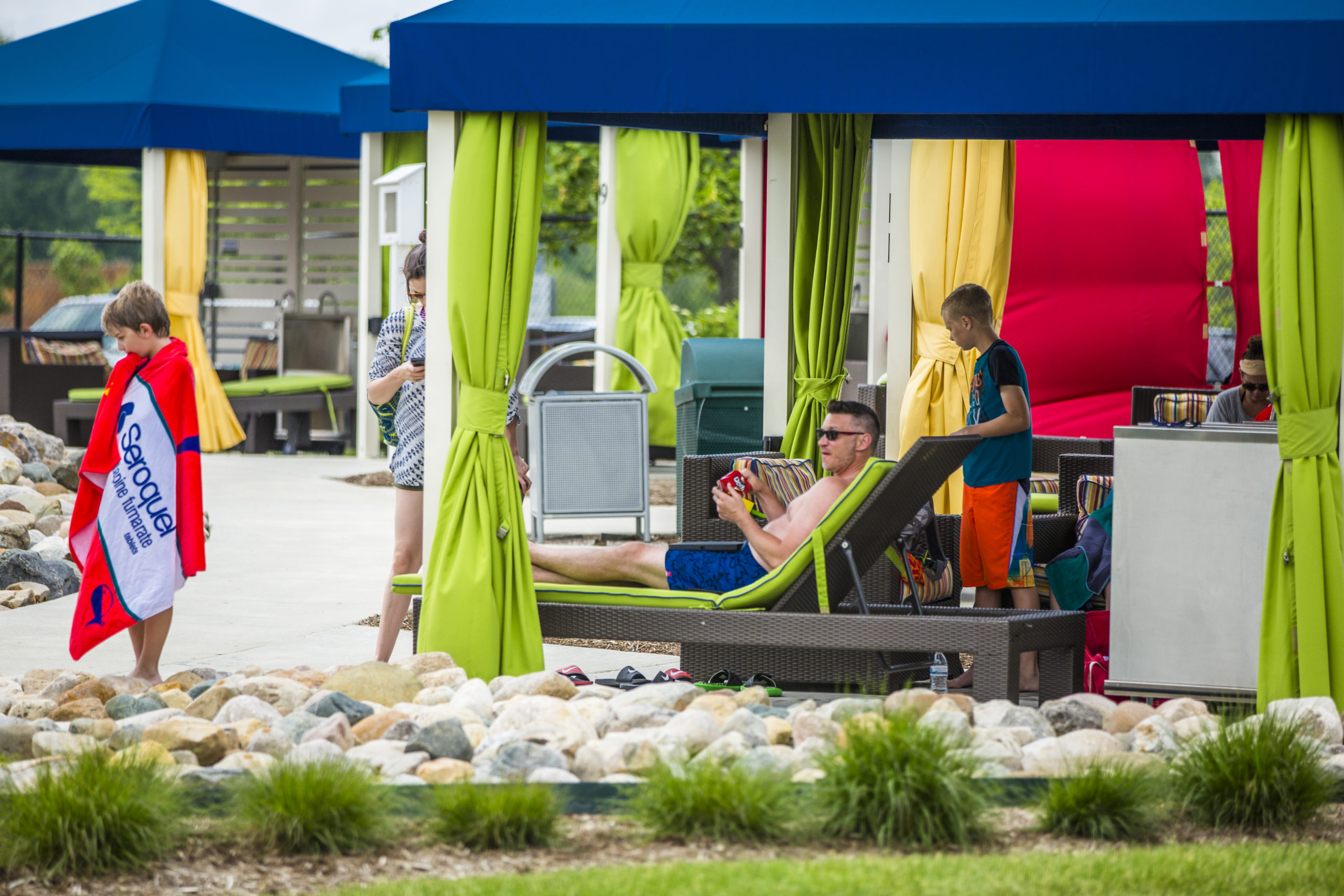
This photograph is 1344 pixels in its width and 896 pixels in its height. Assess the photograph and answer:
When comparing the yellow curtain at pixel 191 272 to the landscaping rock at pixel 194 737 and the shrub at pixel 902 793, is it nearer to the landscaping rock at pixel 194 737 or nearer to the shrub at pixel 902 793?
the landscaping rock at pixel 194 737

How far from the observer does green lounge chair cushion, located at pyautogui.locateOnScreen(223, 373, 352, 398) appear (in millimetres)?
14984

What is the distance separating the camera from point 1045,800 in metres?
3.95

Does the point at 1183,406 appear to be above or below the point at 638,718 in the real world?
above

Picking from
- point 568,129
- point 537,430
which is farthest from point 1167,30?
point 568,129

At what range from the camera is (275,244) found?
58.5ft

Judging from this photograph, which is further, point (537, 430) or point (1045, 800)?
point (537, 430)

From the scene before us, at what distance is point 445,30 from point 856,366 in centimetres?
776

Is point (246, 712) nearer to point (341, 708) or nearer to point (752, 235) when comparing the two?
point (341, 708)

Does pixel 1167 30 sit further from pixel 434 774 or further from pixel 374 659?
pixel 374 659

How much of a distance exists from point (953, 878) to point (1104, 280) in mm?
8048

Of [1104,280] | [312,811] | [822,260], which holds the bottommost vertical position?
[312,811]

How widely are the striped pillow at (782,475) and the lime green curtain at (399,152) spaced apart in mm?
8656

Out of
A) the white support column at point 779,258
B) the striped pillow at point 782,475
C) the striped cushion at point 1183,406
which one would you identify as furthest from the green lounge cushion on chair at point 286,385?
the striped pillow at point 782,475

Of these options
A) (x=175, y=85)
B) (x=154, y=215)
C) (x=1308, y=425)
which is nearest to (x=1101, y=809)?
(x=1308, y=425)
